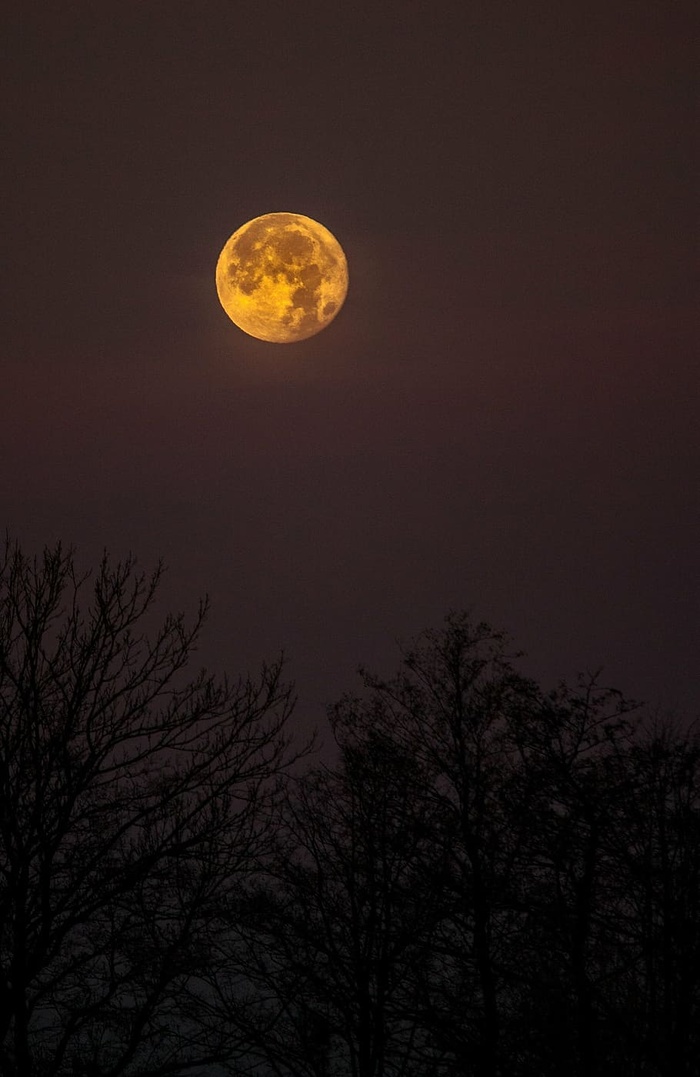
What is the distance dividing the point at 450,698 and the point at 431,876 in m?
3.42

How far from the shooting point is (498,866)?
1678 cm

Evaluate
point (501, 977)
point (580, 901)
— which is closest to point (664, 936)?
point (580, 901)

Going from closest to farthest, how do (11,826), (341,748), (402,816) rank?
(11,826), (402,816), (341,748)

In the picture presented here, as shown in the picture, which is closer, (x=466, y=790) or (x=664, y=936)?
(x=664, y=936)

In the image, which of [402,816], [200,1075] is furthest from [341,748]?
[200,1075]

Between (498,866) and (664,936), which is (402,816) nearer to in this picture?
(498,866)

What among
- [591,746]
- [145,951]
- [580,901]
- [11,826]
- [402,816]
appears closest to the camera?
[11,826]

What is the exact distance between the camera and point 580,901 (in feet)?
50.3

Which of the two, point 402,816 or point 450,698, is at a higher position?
point 450,698

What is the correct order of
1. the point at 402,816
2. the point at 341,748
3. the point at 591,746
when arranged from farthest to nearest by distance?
the point at 341,748
the point at 402,816
the point at 591,746

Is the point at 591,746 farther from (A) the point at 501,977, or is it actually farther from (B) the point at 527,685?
(A) the point at 501,977

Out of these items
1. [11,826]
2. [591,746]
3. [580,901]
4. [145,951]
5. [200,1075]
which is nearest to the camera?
[11,826]

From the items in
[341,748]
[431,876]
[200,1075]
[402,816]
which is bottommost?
[200,1075]

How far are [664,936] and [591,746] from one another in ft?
10.2
